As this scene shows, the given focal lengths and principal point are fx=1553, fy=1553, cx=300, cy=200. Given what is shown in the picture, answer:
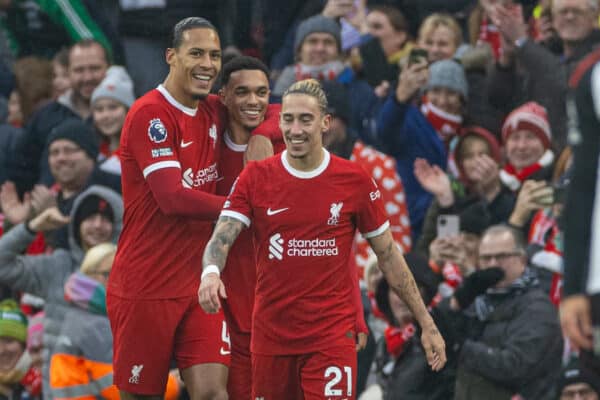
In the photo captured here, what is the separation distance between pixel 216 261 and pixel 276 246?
45 centimetres

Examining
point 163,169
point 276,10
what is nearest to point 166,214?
point 163,169

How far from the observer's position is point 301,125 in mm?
8648

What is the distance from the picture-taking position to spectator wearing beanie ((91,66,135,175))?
1350cm

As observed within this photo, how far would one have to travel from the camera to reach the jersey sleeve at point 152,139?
351 inches

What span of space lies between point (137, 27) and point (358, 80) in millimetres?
2607

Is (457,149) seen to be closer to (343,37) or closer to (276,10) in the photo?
(343,37)

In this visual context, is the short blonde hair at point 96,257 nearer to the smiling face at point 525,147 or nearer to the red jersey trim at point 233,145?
the red jersey trim at point 233,145

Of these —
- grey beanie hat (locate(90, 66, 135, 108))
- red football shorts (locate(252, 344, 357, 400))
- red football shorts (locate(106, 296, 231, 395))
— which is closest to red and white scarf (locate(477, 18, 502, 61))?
grey beanie hat (locate(90, 66, 135, 108))

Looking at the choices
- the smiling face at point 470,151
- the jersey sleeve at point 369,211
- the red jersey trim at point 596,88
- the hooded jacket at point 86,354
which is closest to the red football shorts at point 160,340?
the jersey sleeve at point 369,211

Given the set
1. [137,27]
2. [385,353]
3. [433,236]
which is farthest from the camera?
[137,27]

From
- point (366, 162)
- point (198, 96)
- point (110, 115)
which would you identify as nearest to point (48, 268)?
point (110, 115)

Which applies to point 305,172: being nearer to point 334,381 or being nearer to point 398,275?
point 398,275

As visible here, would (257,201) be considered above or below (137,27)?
below

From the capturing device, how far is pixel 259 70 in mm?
9297
